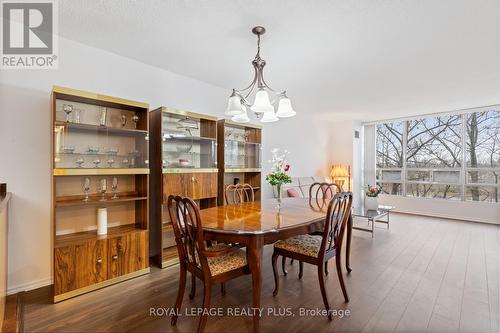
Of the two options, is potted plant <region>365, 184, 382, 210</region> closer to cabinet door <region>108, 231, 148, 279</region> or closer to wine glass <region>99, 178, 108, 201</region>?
cabinet door <region>108, 231, 148, 279</region>

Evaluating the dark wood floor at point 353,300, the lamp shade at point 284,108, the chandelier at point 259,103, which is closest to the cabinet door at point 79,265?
the dark wood floor at point 353,300

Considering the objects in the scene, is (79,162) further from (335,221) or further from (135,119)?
(335,221)

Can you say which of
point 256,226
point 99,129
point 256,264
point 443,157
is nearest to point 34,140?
→ point 99,129

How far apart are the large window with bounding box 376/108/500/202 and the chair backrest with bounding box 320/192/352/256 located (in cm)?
498

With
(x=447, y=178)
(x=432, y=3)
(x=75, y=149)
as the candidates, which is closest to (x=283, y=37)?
(x=432, y=3)

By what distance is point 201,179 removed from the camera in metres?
3.26

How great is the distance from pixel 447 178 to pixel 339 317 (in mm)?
5435

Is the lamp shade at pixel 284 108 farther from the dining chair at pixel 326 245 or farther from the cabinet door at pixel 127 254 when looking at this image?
the cabinet door at pixel 127 254

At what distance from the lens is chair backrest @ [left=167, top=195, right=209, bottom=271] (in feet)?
5.49

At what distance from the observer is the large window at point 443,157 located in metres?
5.20

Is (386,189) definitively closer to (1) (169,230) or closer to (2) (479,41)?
(2) (479,41)

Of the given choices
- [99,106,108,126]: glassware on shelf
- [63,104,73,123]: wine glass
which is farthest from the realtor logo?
[99,106,108,126]: glassware on shelf

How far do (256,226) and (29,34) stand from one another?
9.18ft

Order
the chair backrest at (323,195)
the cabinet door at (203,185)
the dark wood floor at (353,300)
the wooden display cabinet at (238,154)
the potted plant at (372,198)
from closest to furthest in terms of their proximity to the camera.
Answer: the dark wood floor at (353,300) < the chair backrest at (323,195) < the cabinet door at (203,185) < the wooden display cabinet at (238,154) < the potted plant at (372,198)
